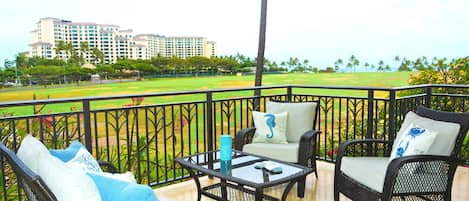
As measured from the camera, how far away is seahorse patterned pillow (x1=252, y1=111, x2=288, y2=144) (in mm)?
3844

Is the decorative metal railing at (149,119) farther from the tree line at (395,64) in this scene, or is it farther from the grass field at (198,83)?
the grass field at (198,83)

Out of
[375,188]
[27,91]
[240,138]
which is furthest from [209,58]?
[375,188]

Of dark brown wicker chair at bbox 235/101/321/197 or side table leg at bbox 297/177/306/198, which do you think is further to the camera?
dark brown wicker chair at bbox 235/101/321/197

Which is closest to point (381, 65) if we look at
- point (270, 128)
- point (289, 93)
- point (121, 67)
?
point (289, 93)

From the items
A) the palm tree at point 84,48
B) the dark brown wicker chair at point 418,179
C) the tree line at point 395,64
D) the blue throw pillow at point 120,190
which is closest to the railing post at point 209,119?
the dark brown wicker chair at point 418,179

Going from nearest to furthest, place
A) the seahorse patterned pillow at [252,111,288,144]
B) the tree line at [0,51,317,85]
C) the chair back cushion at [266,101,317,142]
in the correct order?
the seahorse patterned pillow at [252,111,288,144] < the chair back cushion at [266,101,317,142] < the tree line at [0,51,317,85]

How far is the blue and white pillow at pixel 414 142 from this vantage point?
2.55 meters

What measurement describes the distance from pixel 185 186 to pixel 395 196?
2016 mm

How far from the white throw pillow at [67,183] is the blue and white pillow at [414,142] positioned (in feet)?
6.80

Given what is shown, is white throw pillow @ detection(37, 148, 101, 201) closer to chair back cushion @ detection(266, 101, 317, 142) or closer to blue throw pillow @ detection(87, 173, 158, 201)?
blue throw pillow @ detection(87, 173, 158, 201)

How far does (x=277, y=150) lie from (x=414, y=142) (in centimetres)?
133

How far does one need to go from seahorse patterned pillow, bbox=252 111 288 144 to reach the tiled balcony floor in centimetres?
47

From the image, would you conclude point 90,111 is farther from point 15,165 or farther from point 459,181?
point 459,181

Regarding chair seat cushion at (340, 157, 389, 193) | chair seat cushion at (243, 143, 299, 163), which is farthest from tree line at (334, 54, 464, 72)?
chair seat cushion at (340, 157, 389, 193)
